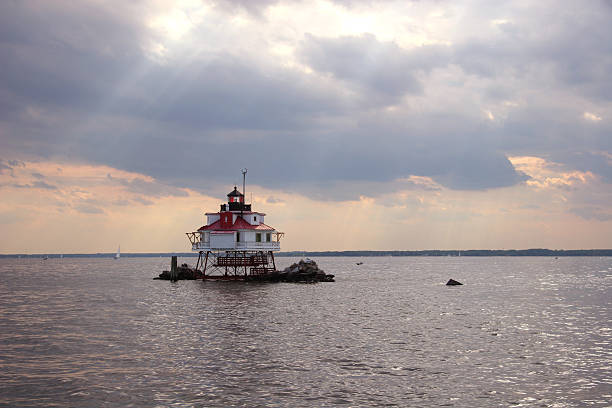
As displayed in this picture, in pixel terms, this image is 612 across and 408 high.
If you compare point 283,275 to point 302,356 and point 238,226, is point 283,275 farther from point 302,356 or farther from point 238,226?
point 302,356

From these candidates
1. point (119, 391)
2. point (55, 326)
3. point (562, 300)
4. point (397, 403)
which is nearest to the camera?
point (397, 403)

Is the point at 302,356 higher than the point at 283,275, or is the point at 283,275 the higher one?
the point at 283,275

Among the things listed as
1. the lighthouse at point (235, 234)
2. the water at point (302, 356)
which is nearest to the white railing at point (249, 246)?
the lighthouse at point (235, 234)

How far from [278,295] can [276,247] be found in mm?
20174

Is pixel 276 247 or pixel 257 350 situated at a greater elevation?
pixel 276 247

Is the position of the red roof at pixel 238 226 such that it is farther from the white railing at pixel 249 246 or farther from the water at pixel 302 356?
the water at pixel 302 356

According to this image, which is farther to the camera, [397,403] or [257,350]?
[257,350]

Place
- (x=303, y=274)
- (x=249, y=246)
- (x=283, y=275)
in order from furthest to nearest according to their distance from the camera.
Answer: (x=303, y=274), (x=283, y=275), (x=249, y=246)

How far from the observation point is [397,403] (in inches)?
749

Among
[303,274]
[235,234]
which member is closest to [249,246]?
[235,234]

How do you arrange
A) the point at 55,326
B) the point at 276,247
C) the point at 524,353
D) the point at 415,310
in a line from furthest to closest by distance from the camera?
the point at 276,247 < the point at 415,310 < the point at 55,326 < the point at 524,353

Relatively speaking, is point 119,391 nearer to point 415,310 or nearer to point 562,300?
point 415,310

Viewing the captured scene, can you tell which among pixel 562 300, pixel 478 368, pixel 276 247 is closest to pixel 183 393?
pixel 478 368

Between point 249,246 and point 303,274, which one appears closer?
point 249,246
